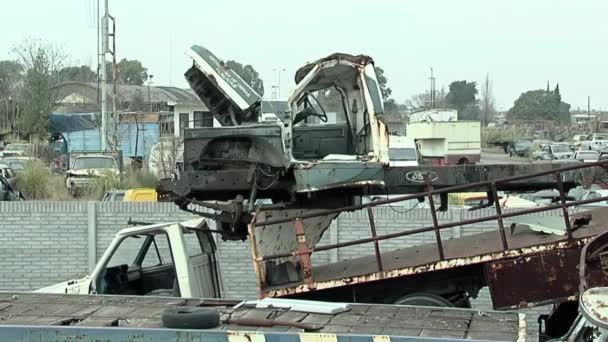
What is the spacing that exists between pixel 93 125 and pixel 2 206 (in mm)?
41961

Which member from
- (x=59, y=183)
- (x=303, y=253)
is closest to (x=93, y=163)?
(x=59, y=183)

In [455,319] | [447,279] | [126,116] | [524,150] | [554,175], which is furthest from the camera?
[524,150]

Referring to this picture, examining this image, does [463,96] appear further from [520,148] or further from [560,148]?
[560,148]

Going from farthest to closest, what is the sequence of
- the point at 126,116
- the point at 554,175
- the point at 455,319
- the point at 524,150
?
1. the point at 524,150
2. the point at 126,116
3. the point at 554,175
4. the point at 455,319

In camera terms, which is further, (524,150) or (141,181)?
(524,150)

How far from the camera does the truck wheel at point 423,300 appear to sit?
7457 mm

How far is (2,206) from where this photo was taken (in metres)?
13.9

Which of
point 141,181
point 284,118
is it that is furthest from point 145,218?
point 141,181

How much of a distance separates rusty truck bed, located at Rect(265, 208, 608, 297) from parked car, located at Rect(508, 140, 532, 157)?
57.6m

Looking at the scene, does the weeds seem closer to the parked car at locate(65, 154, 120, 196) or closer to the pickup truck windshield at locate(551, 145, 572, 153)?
the parked car at locate(65, 154, 120, 196)

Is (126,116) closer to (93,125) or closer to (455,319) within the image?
(93,125)

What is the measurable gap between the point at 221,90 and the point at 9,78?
7581cm

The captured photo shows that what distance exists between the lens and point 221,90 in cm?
852

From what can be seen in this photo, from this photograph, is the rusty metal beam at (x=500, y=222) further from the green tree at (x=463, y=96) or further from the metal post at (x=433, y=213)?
the green tree at (x=463, y=96)
